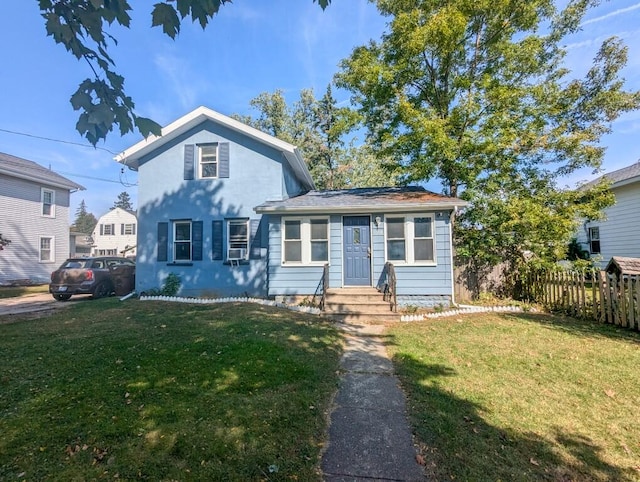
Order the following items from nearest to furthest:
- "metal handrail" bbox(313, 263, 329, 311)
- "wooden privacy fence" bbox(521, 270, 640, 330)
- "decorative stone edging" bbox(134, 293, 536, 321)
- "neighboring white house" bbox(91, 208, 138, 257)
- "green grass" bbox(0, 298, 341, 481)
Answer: "green grass" bbox(0, 298, 341, 481)
"wooden privacy fence" bbox(521, 270, 640, 330)
"decorative stone edging" bbox(134, 293, 536, 321)
"metal handrail" bbox(313, 263, 329, 311)
"neighboring white house" bbox(91, 208, 138, 257)

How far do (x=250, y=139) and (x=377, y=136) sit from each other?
198 inches

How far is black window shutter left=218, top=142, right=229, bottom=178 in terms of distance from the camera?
12344mm

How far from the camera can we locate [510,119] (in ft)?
36.9

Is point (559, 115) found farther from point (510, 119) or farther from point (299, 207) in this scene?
point (299, 207)

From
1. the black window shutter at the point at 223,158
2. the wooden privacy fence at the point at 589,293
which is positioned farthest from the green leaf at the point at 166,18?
the black window shutter at the point at 223,158

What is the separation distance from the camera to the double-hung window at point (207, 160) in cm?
1252

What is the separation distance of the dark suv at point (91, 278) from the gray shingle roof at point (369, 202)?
7074 millimetres

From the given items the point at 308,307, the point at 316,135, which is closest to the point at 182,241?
the point at 308,307

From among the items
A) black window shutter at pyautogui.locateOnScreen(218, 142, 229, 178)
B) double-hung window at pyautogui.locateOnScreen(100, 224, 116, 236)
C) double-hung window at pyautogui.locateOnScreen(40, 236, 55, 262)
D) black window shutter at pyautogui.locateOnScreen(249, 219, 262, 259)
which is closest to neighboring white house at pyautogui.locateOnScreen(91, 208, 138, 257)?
double-hung window at pyautogui.locateOnScreen(100, 224, 116, 236)

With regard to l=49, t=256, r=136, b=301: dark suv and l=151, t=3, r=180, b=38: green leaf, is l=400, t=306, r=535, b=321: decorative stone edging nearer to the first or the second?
l=151, t=3, r=180, b=38: green leaf

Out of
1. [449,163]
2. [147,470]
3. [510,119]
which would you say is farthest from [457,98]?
[147,470]

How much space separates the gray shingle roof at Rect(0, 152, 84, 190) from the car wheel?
9966mm

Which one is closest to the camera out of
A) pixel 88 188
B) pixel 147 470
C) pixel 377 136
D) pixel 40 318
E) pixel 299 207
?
pixel 147 470

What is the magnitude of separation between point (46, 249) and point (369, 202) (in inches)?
795
